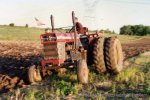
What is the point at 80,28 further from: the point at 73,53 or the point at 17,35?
the point at 17,35

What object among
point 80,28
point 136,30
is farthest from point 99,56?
point 136,30

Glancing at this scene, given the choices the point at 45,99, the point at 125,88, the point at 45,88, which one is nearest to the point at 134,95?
the point at 125,88

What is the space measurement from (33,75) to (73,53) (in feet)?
5.46

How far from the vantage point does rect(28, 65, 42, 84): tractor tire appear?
1549 cm

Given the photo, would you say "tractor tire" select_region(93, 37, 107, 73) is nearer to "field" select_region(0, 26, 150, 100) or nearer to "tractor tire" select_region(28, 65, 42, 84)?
"field" select_region(0, 26, 150, 100)

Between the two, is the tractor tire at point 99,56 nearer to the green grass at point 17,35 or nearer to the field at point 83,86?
the field at point 83,86

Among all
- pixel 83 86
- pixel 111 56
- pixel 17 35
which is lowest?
pixel 83 86

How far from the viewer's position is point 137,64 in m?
18.5

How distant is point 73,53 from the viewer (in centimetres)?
1563

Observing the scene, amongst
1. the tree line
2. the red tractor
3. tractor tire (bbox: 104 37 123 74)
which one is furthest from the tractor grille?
the tree line

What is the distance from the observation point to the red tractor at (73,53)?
49.6 ft

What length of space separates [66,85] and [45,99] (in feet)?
5.24

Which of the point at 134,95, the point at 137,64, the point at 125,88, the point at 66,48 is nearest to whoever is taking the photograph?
the point at 134,95

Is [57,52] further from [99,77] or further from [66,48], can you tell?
A: [99,77]
